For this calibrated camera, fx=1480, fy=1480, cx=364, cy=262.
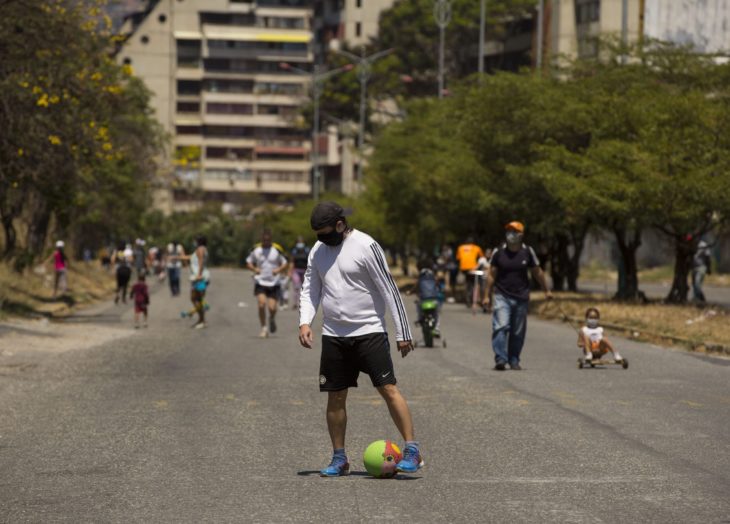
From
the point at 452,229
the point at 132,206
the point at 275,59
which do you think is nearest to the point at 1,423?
the point at 452,229

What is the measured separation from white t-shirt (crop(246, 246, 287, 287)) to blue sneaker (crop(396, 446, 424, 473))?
52.3 ft

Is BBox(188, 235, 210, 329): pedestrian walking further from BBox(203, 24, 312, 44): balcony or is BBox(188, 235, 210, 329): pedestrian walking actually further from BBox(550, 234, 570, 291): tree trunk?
BBox(203, 24, 312, 44): balcony

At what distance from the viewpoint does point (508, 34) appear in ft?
320

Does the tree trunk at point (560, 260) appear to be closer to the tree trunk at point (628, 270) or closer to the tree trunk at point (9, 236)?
the tree trunk at point (628, 270)

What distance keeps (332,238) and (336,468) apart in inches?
60.8

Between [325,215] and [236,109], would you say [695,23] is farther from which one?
Result: [236,109]

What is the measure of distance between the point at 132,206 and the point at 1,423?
5835 cm

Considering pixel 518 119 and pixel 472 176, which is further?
pixel 472 176

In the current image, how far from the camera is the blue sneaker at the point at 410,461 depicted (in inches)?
386

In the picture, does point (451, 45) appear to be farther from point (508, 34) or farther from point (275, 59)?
point (275, 59)

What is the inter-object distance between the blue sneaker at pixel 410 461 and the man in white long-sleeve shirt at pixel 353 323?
33mm

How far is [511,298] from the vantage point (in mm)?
18859

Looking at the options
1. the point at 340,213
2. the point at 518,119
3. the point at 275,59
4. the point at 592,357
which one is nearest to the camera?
the point at 340,213

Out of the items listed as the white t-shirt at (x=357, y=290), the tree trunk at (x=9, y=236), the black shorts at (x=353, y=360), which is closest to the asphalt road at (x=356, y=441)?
the black shorts at (x=353, y=360)
